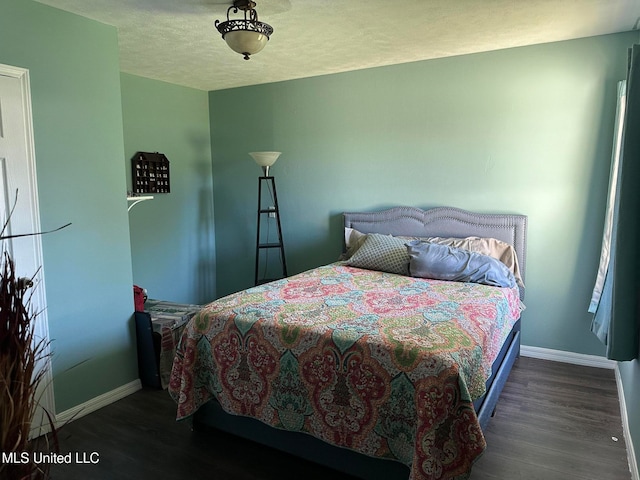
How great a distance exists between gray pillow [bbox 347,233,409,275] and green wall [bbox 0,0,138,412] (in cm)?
178

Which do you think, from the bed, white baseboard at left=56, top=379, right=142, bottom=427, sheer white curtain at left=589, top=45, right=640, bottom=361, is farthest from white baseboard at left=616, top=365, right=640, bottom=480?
white baseboard at left=56, top=379, right=142, bottom=427

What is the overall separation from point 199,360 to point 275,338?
0.52 meters

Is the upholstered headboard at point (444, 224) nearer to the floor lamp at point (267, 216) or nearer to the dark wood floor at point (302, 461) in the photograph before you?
the floor lamp at point (267, 216)

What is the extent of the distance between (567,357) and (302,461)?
7.79 ft

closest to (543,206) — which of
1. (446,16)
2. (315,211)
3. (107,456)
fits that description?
(446,16)

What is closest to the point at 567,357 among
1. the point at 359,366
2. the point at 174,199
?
the point at 359,366

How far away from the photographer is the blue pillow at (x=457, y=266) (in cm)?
316

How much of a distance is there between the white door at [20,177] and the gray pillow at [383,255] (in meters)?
2.25

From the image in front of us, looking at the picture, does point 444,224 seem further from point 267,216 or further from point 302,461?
point 302,461

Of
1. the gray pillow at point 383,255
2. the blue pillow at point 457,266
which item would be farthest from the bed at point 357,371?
the gray pillow at point 383,255

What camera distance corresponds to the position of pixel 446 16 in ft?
9.21

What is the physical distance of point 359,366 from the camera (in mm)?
1987

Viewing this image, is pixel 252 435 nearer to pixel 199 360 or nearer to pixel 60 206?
pixel 199 360

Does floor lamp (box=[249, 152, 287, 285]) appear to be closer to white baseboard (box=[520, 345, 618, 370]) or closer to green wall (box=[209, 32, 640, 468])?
green wall (box=[209, 32, 640, 468])
